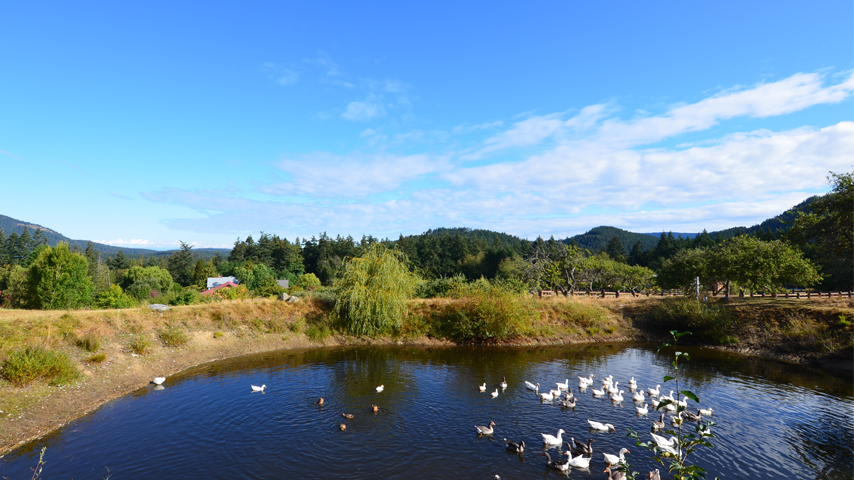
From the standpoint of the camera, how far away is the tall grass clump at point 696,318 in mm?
36906

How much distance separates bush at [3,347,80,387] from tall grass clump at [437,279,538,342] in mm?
27063

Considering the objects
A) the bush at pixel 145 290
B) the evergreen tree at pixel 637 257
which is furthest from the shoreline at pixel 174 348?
the evergreen tree at pixel 637 257

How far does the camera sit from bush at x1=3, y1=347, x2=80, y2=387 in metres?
18.1

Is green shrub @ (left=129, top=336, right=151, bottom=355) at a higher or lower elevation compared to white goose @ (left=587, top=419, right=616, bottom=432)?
higher

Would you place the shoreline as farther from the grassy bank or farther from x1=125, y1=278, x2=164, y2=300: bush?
x1=125, y1=278, x2=164, y2=300: bush

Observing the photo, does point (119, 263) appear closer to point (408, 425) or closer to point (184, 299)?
point (184, 299)

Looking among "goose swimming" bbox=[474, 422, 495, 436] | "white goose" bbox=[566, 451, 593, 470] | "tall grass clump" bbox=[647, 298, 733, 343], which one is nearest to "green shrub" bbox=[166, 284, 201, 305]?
"goose swimming" bbox=[474, 422, 495, 436]

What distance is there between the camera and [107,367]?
2278 centimetres

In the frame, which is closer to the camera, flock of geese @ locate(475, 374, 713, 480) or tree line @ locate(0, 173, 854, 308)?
flock of geese @ locate(475, 374, 713, 480)

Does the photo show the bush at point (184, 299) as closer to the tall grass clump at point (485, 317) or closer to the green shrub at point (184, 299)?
the green shrub at point (184, 299)

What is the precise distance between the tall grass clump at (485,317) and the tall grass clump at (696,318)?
14184 mm

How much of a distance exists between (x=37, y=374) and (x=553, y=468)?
945 inches

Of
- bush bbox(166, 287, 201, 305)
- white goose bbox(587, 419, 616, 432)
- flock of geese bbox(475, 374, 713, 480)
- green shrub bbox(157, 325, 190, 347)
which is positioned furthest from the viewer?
bush bbox(166, 287, 201, 305)

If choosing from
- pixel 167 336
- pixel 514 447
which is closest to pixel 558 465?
pixel 514 447
